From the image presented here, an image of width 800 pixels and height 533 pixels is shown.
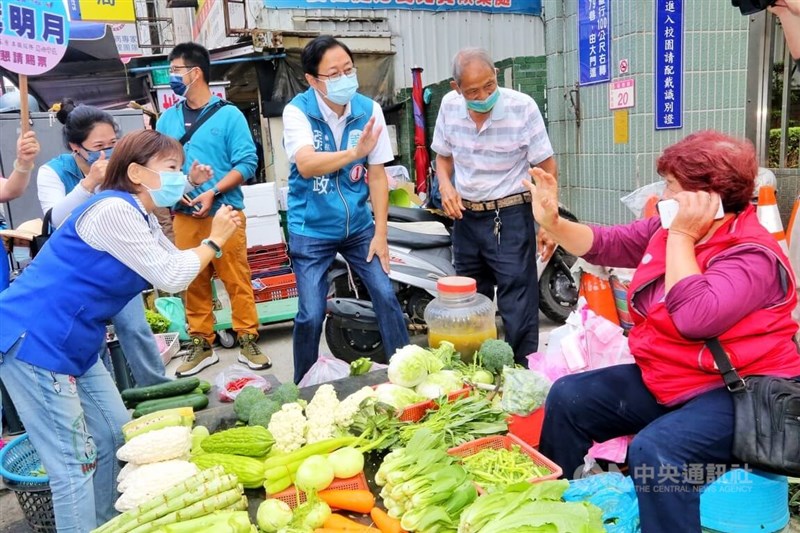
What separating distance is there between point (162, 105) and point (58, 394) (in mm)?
7288

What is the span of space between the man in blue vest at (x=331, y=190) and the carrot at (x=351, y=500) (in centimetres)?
149

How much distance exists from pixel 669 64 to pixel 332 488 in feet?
14.9

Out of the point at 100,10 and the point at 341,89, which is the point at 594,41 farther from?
the point at 100,10

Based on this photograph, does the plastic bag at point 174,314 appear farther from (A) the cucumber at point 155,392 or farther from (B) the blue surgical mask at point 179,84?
(A) the cucumber at point 155,392

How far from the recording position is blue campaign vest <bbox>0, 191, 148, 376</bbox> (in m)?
2.29

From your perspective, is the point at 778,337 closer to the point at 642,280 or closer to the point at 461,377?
the point at 642,280

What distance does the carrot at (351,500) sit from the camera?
2.20m

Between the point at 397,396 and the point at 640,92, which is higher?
the point at 640,92

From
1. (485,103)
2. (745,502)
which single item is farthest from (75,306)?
(745,502)

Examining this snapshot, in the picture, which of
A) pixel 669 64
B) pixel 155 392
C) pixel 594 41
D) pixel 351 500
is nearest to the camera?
pixel 351 500

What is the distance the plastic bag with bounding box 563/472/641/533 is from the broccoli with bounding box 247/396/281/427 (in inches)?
51.9

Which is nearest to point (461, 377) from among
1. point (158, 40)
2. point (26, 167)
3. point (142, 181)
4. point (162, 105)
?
point (142, 181)

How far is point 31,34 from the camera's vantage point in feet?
11.9

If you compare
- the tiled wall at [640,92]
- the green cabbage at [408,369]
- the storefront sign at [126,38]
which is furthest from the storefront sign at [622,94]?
the storefront sign at [126,38]
